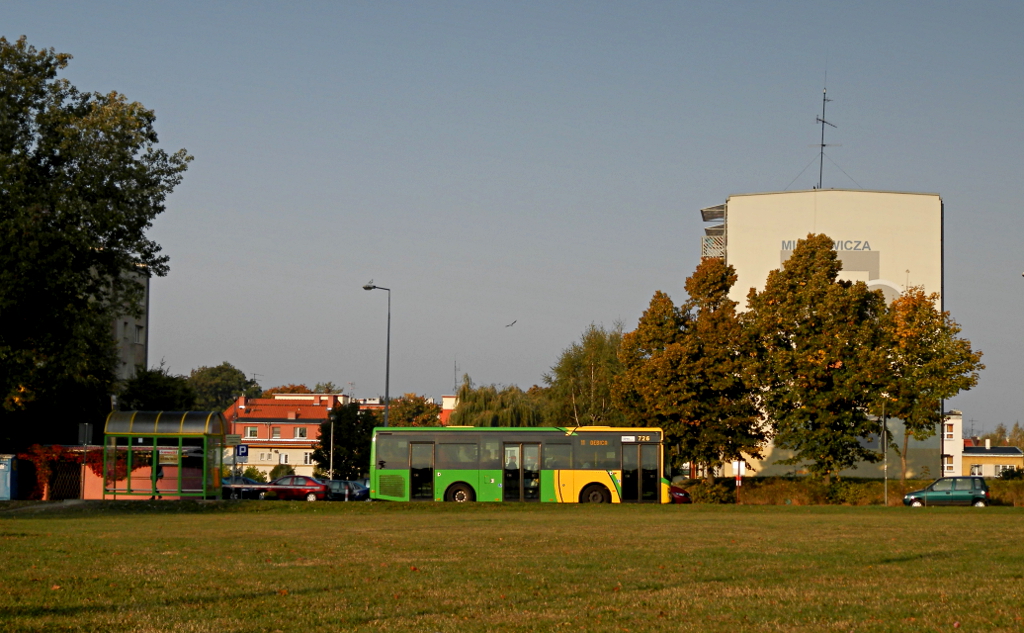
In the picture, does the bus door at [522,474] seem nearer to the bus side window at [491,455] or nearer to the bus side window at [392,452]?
the bus side window at [491,455]

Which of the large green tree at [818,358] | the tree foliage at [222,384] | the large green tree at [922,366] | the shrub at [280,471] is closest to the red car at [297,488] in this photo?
the large green tree at [818,358]

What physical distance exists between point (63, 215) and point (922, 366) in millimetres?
36580

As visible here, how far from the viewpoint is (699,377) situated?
48.6 metres

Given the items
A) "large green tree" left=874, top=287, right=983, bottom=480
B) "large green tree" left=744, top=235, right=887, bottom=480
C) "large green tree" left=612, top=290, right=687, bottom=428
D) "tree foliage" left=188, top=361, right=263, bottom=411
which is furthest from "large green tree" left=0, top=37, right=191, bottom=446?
"tree foliage" left=188, top=361, right=263, bottom=411

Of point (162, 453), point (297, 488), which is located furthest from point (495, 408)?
point (162, 453)

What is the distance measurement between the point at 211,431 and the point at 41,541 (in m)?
20.9

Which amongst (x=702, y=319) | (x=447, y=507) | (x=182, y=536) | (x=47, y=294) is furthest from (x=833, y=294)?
(x=182, y=536)

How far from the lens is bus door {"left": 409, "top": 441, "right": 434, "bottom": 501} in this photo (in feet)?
137

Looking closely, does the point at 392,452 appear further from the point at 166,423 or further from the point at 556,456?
the point at 166,423

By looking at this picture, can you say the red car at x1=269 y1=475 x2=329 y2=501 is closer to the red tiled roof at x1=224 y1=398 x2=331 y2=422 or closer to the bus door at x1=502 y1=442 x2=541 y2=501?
the bus door at x1=502 y1=442 x2=541 y2=501

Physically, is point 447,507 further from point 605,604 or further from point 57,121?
point 605,604

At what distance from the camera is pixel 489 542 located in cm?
1783

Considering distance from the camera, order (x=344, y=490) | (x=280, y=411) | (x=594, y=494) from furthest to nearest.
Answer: (x=280, y=411) < (x=344, y=490) < (x=594, y=494)

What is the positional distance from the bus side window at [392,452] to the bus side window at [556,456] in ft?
Result: 17.5
